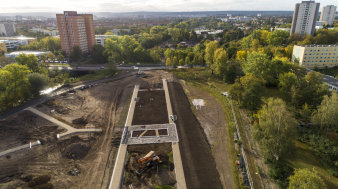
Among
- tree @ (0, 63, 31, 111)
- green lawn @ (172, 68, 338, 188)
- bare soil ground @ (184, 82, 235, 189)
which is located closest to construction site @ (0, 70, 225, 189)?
bare soil ground @ (184, 82, 235, 189)

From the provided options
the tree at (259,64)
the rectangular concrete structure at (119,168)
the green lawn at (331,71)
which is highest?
the tree at (259,64)

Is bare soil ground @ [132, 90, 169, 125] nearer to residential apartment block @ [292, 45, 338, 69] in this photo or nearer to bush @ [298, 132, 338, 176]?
bush @ [298, 132, 338, 176]

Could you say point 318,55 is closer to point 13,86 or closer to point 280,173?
point 280,173

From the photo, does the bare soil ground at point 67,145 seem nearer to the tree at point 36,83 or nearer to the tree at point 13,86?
the tree at point 13,86

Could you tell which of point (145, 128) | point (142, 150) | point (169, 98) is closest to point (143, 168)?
point (142, 150)

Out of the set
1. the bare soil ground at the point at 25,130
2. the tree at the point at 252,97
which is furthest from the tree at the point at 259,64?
the bare soil ground at the point at 25,130

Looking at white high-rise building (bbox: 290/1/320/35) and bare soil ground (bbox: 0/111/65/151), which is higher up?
white high-rise building (bbox: 290/1/320/35)
